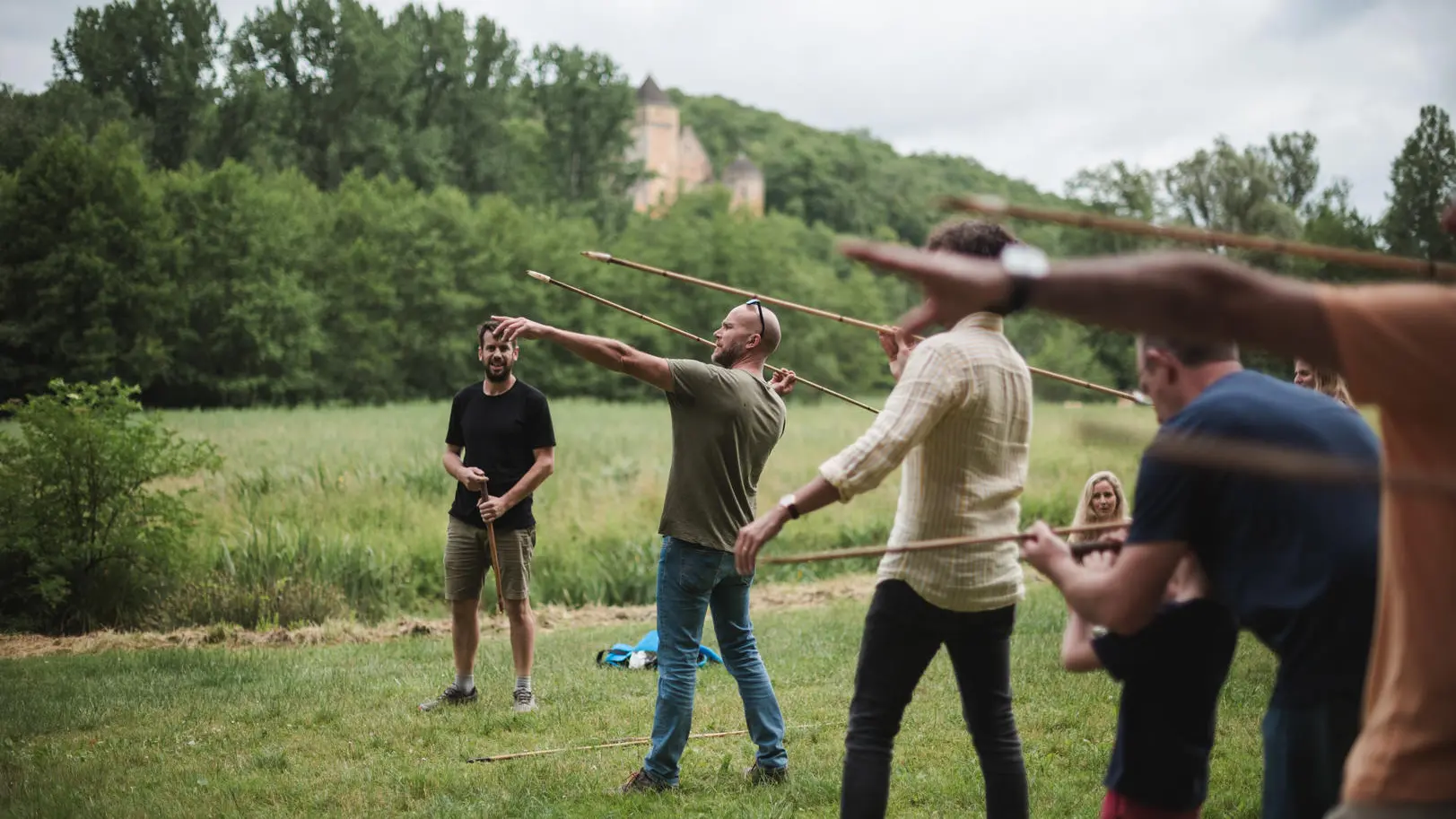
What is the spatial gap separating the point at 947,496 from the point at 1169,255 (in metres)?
2.48

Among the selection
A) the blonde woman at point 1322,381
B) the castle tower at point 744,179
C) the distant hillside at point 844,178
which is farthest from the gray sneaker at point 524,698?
the castle tower at point 744,179

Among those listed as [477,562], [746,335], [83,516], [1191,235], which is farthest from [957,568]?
[83,516]

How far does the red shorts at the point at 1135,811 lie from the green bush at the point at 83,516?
10.5 m

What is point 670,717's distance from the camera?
5.88 meters

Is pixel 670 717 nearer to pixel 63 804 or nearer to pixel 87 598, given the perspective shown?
pixel 63 804

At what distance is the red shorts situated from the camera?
3.32 meters

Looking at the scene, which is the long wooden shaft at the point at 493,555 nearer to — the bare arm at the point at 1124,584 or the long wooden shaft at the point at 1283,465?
the bare arm at the point at 1124,584

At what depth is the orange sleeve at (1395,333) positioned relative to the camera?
5.55 feet

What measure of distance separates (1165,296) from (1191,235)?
684mm

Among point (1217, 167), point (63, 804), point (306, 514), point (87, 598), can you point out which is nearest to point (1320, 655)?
point (63, 804)

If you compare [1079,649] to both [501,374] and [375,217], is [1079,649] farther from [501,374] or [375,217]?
[375,217]

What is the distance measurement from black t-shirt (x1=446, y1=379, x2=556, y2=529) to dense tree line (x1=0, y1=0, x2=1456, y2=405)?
67.0 ft

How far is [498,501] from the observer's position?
779 cm

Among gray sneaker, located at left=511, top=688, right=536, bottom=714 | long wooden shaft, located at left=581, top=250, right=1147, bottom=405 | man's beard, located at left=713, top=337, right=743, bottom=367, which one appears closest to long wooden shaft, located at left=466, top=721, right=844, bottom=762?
gray sneaker, located at left=511, top=688, right=536, bottom=714
